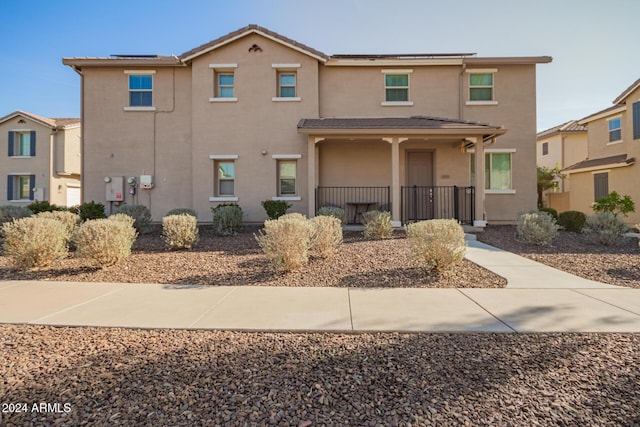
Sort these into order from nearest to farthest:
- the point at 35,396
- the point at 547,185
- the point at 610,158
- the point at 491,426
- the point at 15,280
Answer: the point at 491,426, the point at 35,396, the point at 15,280, the point at 610,158, the point at 547,185

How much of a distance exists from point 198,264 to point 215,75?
906 cm

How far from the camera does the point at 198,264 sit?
24.6ft

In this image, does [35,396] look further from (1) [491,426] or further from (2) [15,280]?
(2) [15,280]

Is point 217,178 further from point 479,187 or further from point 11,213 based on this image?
point 479,187

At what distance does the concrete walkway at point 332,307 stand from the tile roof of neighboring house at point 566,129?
23032mm

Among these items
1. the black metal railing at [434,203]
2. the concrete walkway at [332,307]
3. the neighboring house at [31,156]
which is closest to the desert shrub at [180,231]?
the concrete walkway at [332,307]

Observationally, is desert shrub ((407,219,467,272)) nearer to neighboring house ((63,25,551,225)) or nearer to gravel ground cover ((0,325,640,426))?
gravel ground cover ((0,325,640,426))

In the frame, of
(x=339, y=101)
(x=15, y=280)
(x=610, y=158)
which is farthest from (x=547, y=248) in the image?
(x=610, y=158)

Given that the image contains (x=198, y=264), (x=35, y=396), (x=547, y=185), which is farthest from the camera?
(x=547, y=185)

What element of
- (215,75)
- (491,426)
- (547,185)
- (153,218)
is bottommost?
(491,426)

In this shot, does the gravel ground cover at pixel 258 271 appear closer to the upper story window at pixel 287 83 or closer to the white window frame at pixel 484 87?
the upper story window at pixel 287 83

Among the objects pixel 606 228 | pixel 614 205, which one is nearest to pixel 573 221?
pixel 614 205

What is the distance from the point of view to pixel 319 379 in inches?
116

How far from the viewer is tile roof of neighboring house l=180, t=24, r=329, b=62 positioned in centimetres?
→ 1313
